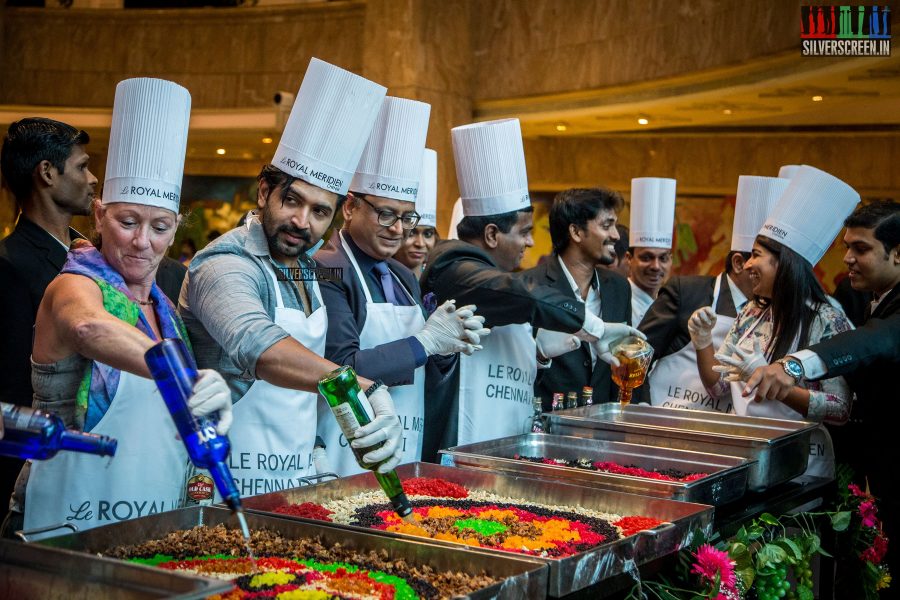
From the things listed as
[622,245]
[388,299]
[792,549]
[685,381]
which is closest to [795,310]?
[685,381]

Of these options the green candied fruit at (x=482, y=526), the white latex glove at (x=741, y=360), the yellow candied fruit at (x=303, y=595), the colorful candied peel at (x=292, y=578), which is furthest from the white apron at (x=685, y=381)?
the yellow candied fruit at (x=303, y=595)

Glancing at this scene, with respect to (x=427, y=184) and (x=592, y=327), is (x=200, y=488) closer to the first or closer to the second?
(x=592, y=327)

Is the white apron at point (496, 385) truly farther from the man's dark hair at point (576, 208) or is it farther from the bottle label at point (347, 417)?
the bottle label at point (347, 417)

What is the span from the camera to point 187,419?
114 cm

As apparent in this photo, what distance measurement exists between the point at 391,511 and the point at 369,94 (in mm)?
899

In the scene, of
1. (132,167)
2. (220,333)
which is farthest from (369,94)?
(220,333)

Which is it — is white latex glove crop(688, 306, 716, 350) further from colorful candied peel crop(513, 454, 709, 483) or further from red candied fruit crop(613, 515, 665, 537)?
red candied fruit crop(613, 515, 665, 537)

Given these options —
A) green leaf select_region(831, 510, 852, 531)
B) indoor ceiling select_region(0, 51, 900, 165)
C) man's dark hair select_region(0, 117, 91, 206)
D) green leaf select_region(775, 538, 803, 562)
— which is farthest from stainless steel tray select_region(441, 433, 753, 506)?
indoor ceiling select_region(0, 51, 900, 165)

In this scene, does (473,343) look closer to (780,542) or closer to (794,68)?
(780,542)

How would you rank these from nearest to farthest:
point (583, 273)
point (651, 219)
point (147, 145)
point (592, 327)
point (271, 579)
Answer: point (271, 579)
point (147, 145)
point (592, 327)
point (583, 273)
point (651, 219)

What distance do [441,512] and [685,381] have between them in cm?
175

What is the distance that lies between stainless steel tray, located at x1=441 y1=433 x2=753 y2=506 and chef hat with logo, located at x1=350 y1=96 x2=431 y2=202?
0.68 m

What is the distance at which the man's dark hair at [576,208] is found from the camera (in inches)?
122

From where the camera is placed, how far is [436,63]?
731 centimetres
